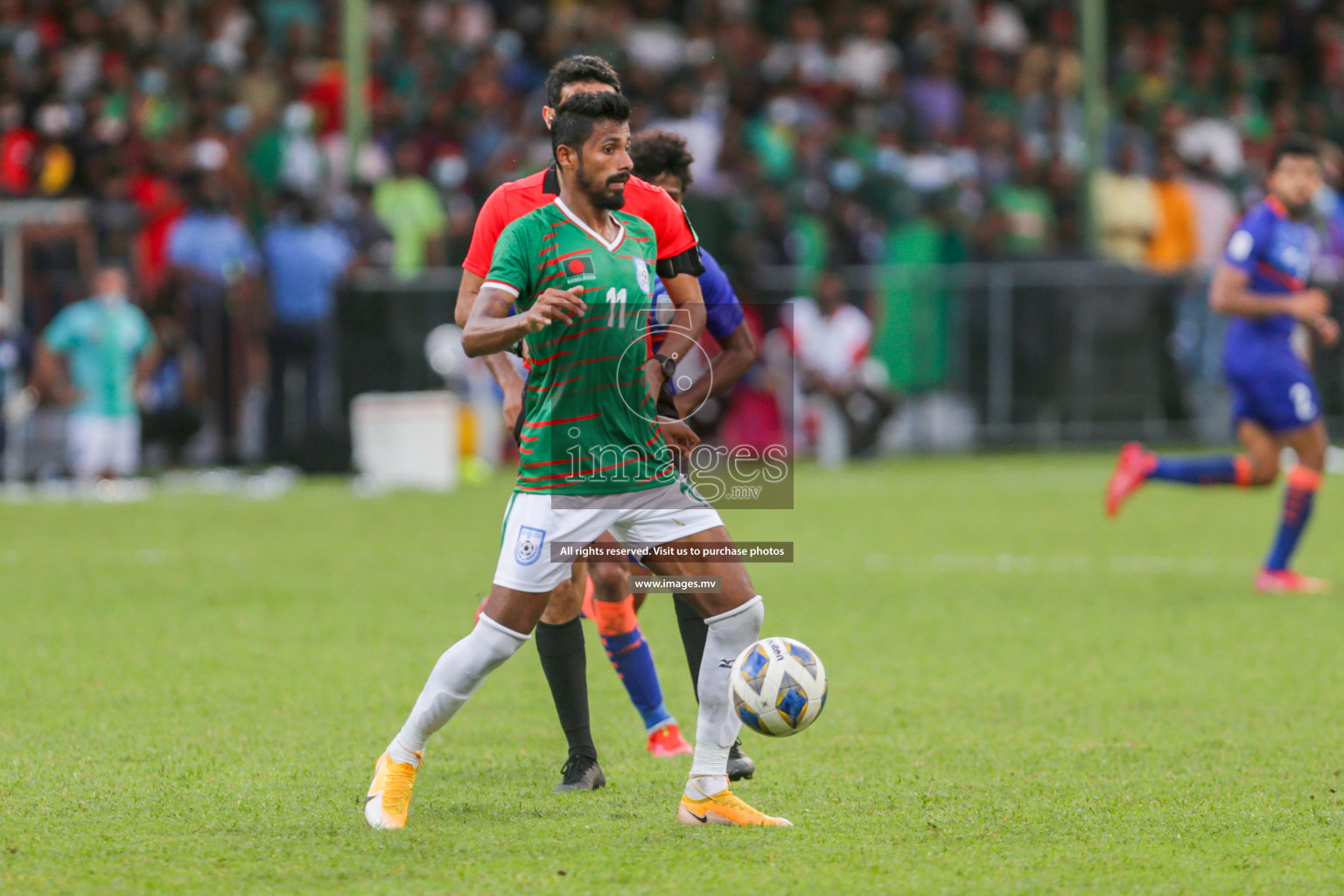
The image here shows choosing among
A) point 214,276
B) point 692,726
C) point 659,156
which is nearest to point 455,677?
point 692,726

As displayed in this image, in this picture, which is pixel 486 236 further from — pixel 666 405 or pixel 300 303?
pixel 300 303

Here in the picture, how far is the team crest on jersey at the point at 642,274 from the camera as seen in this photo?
5.07 m

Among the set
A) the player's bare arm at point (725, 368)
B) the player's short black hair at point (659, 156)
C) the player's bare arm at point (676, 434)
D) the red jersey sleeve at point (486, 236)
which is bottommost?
the player's bare arm at point (676, 434)

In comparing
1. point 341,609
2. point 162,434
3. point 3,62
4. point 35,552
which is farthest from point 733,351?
point 3,62

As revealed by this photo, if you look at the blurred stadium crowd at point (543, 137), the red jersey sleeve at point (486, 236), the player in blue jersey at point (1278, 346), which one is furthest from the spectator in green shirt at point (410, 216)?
the red jersey sleeve at point (486, 236)

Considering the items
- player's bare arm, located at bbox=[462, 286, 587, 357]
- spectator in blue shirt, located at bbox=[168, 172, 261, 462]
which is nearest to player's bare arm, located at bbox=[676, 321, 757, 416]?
player's bare arm, located at bbox=[462, 286, 587, 357]

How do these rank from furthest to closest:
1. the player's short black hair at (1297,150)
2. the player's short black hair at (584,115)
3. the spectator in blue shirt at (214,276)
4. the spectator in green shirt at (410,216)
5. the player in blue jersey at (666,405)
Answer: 1. the spectator in green shirt at (410,216)
2. the spectator in blue shirt at (214,276)
3. the player's short black hair at (1297,150)
4. the player in blue jersey at (666,405)
5. the player's short black hair at (584,115)

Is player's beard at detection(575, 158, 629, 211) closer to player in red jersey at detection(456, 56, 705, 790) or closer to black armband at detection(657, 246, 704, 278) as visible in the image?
player in red jersey at detection(456, 56, 705, 790)

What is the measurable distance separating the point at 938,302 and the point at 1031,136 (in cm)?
426

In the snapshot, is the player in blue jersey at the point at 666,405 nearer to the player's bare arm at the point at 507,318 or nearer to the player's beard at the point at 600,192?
the player's beard at the point at 600,192

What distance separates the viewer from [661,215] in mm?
5406

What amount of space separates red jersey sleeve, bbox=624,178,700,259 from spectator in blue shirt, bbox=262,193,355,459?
38.5ft

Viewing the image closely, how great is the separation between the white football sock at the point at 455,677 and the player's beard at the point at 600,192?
3.92 ft

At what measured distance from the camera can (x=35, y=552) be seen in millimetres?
11750
